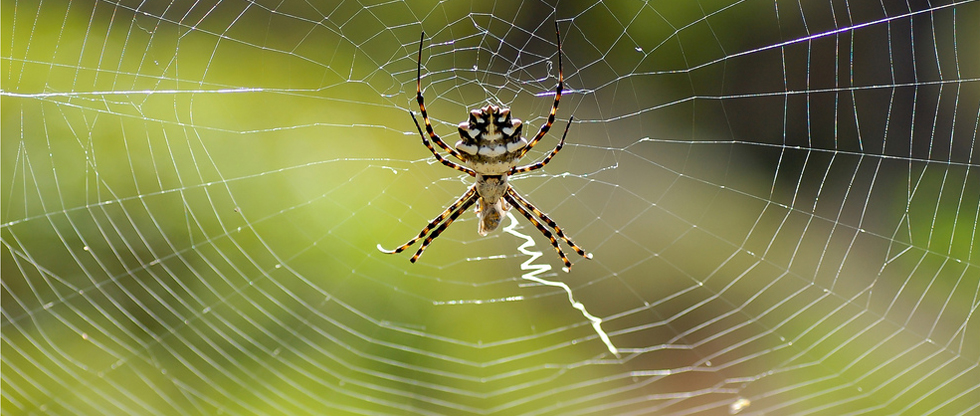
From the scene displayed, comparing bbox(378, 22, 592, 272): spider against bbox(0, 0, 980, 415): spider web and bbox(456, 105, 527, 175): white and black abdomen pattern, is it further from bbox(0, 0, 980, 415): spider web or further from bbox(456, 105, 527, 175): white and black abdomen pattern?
bbox(0, 0, 980, 415): spider web

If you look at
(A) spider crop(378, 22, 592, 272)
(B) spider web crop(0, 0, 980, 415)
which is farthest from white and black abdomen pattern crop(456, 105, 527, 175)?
(B) spider web crop(0, 0, 980, 415)

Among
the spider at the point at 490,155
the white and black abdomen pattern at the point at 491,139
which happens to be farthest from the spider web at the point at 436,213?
the white and black abdomen pattern at the point at 491,139

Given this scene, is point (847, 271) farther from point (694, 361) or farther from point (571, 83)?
point (571, 83)

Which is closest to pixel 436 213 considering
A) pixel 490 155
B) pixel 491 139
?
pixel 490 155

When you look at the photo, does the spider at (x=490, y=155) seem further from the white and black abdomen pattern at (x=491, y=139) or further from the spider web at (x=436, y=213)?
the spider web at (x=436, y=213)

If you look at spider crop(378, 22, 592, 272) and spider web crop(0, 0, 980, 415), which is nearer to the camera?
spider crop(378, 22, 592, 272)

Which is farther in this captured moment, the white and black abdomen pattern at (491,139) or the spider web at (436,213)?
the spider web at (436,213)
